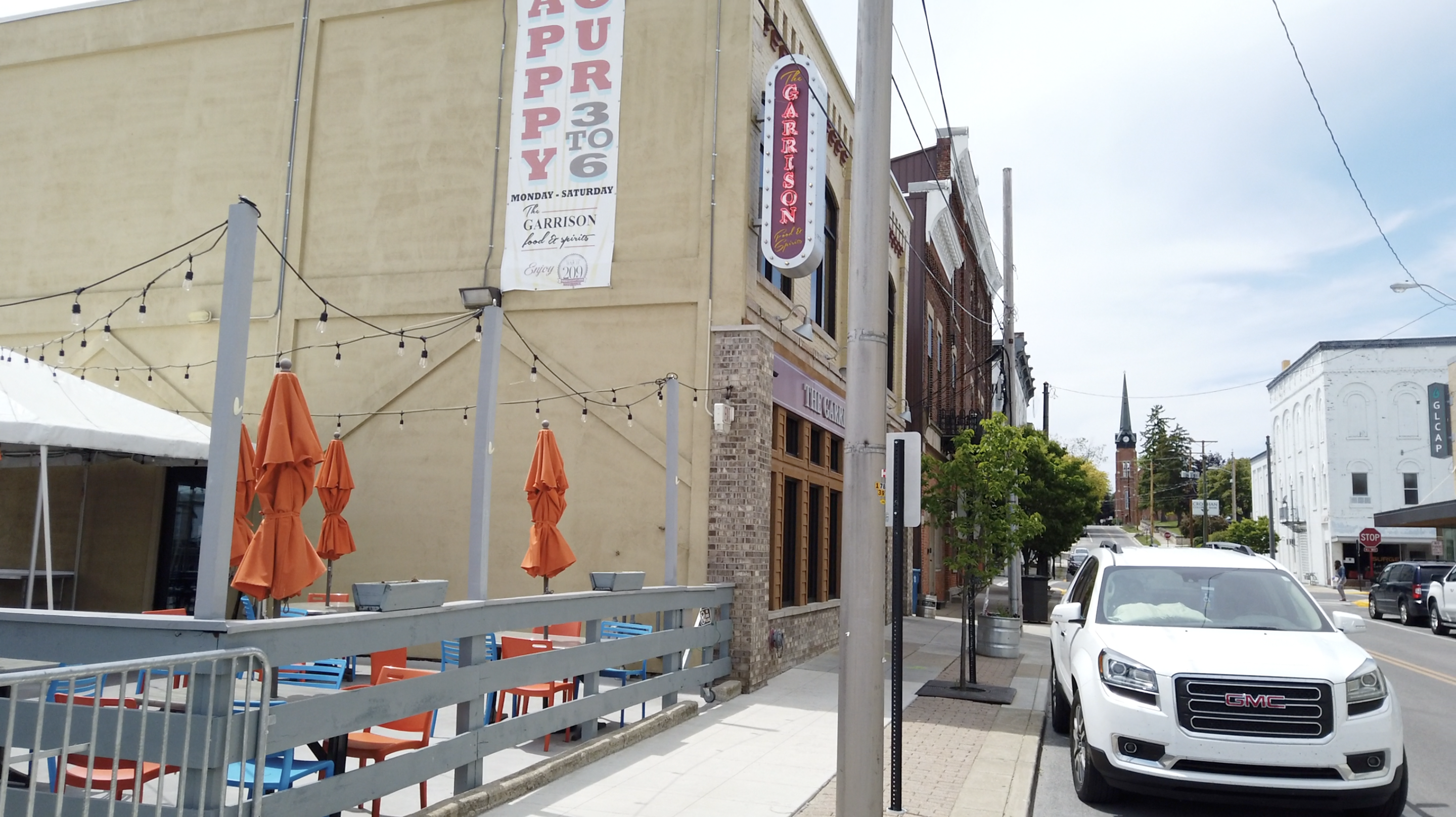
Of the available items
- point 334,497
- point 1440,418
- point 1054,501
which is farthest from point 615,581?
point 1440,418

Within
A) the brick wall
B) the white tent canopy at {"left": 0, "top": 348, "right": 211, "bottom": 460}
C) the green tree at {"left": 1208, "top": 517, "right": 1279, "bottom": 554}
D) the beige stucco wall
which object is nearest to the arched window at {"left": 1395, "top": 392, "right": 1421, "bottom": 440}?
the green tree at {"left": 1208, "top": 517, "right": 1279, "bottom": 554}

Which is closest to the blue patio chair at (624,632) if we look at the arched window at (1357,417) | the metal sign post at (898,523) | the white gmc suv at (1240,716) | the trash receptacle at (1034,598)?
the metal sign post at (898,523)

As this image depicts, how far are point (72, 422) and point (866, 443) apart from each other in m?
8.96

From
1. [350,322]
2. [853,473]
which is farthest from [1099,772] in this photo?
[350,322]

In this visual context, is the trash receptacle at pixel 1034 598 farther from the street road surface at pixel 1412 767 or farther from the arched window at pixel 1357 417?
the arched window at pixel 1357 417

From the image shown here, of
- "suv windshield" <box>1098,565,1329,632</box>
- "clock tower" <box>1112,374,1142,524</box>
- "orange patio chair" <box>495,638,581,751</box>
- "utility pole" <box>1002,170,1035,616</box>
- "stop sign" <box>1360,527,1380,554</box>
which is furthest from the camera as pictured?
"clock tower" <box>1112,374,1142,524</box>

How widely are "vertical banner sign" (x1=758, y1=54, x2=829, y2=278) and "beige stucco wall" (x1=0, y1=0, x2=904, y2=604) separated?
0.32 meters

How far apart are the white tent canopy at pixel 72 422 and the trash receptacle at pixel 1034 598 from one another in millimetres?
19047

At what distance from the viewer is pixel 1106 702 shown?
22.7ft

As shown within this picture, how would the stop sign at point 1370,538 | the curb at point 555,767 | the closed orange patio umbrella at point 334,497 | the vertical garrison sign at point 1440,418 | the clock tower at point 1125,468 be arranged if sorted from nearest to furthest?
the curb at point 555,767, the closed orange patio umbrella at point 334,497, the stop sign at point 1370,538, the vertical garrison sign at point 1440,418, the clock tower at point 1125,468

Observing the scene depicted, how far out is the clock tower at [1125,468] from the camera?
152875 millimetres

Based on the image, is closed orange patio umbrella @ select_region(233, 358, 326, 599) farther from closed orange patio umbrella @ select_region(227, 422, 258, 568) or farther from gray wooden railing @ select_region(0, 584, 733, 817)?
closed orange patio umbrella @ select_region(227, 422, 258, 568)

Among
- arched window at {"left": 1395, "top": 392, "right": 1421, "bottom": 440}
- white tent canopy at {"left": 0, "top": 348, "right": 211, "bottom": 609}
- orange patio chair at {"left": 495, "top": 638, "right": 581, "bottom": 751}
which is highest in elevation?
arched window at {"left": 1395, "top": 392, "right": 1421, "bottom": 440}

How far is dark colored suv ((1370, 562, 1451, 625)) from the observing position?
86.5 feet
